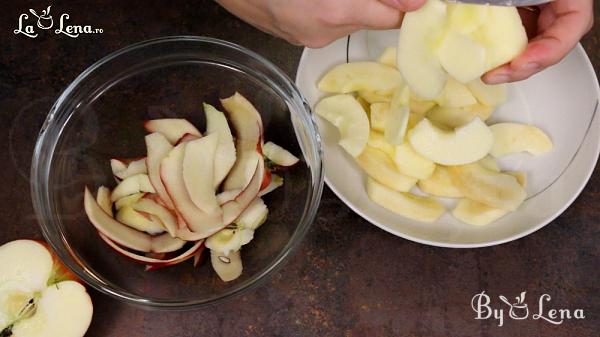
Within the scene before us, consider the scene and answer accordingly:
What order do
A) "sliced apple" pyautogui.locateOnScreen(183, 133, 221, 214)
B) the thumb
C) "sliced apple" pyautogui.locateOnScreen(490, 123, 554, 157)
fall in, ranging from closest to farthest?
the thumb → "sliced apple" pyautogui.locateOnScreen(183, 133, 221, 214) → "sliced apple" pyautogui.locateOnScreen(490, 123, 554, 157)

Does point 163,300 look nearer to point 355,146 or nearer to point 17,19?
point 355,146

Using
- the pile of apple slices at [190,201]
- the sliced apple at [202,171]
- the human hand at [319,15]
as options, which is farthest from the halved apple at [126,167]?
the human hand at [319,15]

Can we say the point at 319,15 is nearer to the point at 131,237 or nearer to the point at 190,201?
the point at 190,201

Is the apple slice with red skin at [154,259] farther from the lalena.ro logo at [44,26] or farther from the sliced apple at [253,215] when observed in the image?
the lalena.ro logo at [44,26]

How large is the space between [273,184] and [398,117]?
0.24m

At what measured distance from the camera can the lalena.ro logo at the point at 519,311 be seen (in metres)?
1.20

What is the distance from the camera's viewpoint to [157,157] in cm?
111

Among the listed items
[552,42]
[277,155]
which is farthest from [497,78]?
[277,155]

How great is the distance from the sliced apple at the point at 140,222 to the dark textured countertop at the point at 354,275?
0.17m

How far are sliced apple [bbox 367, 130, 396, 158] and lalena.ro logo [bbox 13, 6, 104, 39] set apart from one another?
23.5 inches

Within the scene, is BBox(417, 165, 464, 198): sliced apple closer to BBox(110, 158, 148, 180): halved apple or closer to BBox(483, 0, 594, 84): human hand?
BBox(483, 0, 594, 84): human hand

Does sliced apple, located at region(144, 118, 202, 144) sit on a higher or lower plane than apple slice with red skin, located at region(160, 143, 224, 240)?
higher

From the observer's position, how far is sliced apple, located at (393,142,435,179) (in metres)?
1.17

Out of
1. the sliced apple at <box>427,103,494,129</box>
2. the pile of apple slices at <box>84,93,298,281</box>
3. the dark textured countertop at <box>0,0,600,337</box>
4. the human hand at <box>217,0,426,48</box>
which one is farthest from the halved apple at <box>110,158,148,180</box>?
the sliced apple at <box>427,103,494,129</box>
